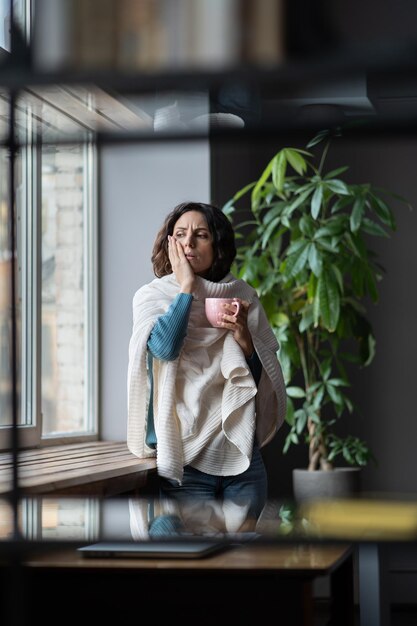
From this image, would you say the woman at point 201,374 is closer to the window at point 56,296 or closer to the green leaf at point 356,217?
the window at point 56,296

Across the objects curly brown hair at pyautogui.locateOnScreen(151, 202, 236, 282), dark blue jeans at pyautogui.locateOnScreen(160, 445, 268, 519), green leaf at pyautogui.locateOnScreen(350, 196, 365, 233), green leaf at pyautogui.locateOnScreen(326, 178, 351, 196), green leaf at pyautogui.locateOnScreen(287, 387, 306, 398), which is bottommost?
dark blue jeans at pyautogui.locateOnScreen(160, 445, 268, 519)

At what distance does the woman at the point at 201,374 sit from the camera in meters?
2.18

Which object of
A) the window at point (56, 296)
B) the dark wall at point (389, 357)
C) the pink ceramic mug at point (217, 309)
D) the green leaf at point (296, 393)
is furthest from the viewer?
the dark wall at point (389, 357)

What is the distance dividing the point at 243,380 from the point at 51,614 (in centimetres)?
76

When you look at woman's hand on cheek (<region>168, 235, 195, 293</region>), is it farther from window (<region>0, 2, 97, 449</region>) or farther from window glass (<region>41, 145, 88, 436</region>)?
window glass (<region>41, 145, 88, 436</region>)

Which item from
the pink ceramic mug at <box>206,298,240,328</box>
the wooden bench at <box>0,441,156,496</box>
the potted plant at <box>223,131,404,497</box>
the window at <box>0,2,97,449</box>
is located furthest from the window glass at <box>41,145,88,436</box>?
the pink ceramic mug at <box>206,298,240,328</box>

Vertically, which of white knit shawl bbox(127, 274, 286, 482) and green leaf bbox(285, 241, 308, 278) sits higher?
green leaf bbox(285, 241, 308, 278)

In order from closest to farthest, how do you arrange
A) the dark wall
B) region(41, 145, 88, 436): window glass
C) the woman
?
the woman < region(41, 145, 88, 436): window glass < the dark wall

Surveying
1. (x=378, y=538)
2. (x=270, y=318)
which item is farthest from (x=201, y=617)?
(x=270, y=318)

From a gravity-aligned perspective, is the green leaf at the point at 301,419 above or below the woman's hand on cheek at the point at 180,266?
below

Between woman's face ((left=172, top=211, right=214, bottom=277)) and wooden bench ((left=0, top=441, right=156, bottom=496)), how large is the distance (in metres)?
0.53

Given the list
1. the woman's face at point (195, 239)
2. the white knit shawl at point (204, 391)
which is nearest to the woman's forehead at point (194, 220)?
the woman's face at point (195, 239)

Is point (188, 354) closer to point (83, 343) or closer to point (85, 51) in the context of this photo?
point (83, 343)

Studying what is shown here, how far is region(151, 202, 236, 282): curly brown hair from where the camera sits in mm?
2334
